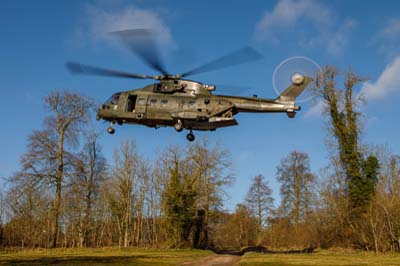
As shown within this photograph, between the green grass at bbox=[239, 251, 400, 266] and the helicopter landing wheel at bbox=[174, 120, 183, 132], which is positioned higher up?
the helicopter landing wheel at bbox=[174, 120, 183, 132]

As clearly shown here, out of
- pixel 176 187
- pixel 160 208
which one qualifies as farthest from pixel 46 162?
pixel 160 208

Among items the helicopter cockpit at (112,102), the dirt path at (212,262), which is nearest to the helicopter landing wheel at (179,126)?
the helicopter cockpit at (112,102)

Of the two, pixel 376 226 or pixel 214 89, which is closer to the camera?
pixel 214 89

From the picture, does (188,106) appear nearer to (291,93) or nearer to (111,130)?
(111,130)

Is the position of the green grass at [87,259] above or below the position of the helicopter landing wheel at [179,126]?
below

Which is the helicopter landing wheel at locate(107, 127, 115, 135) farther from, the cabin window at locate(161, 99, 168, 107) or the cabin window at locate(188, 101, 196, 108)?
the cabin window at locate(188, 101, 196, 108)

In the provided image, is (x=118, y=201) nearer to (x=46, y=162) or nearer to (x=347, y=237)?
(x=46, y=162)

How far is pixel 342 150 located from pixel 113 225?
35633 mm

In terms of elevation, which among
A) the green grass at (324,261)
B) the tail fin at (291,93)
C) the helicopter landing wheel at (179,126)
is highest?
the tail fin at (291,93)

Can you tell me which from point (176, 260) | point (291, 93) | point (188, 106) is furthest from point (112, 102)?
point (176, 260)

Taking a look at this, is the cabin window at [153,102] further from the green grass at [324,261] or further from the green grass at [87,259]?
the green grass at [324,261]

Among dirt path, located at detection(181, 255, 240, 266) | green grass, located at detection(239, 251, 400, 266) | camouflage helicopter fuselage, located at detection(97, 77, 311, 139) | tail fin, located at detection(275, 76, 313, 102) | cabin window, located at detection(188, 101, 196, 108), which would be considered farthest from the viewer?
dirt path, located at detection(181, 255, 240, 266)

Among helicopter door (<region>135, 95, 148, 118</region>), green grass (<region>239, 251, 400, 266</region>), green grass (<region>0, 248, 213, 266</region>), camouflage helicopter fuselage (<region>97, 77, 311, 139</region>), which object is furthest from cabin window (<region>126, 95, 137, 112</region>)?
green grass (<region>239, 251, 400, 266</region>)

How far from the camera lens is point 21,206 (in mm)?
45281
